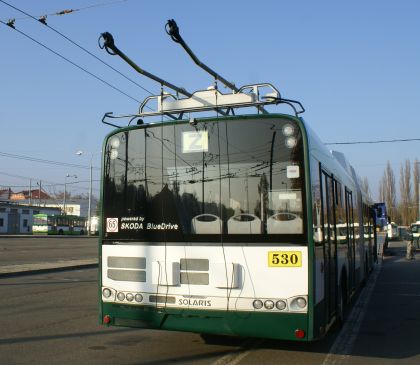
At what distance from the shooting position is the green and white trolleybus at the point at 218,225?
5809 millimetres

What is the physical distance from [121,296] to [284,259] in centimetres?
210

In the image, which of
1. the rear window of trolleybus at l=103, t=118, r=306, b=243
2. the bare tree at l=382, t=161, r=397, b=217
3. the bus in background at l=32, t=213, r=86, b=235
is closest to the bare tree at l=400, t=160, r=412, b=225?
A: the bare tree at l=382, t=161, r=397, b=217

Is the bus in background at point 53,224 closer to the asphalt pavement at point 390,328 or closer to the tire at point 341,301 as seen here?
the asphalt pavement at point 390,328

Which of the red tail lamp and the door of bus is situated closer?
the red tail lamp

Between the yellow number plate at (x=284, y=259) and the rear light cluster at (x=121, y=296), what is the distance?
5.53ft

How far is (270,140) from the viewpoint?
605 centimetres

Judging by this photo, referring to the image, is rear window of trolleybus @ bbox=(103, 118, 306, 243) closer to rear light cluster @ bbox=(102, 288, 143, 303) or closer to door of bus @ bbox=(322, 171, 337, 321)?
rear light cluster @ bbox=(102, 288, 143, 303)

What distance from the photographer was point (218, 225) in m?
6.14

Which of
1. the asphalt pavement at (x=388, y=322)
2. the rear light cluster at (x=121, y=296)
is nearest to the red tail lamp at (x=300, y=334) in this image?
the asphalt pavement at (x=388, y=322)

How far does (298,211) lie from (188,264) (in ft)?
4.67

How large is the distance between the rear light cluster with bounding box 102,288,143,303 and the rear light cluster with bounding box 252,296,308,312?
1468 mm

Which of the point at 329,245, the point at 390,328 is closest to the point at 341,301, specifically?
the point at 390,328

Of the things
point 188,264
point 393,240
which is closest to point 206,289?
point 188,264

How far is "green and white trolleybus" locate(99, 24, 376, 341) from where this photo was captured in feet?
19.1
